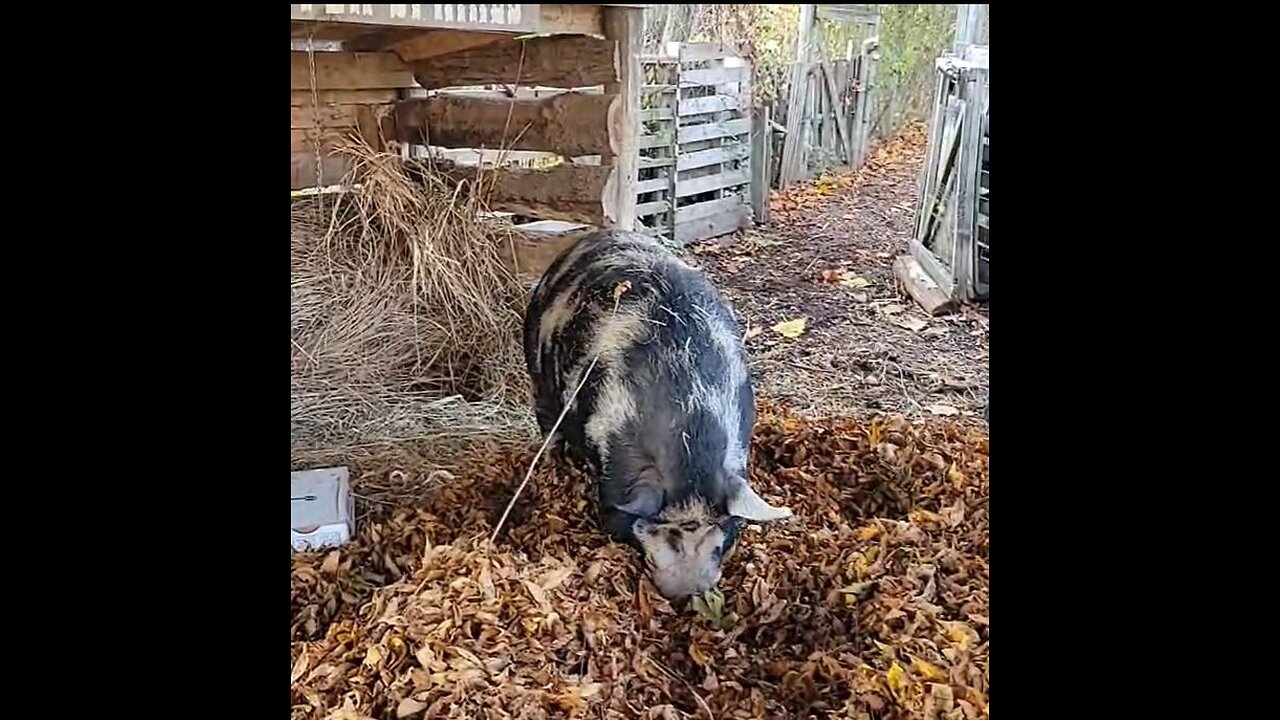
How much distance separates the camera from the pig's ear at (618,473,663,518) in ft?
9.33

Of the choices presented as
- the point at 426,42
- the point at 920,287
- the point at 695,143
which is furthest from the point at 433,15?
the point at 695,143

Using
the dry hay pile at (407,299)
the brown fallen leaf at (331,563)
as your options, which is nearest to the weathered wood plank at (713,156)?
the dry hay pile at (407,299)

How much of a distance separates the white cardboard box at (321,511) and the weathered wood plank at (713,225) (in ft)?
10.5

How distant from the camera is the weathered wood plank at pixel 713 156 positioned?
257 inches

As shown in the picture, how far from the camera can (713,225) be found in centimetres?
625

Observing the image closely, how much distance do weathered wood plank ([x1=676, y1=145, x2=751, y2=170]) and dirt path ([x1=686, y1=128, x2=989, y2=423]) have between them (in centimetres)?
48

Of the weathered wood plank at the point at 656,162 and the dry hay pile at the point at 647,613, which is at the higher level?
the weathered wood plank at the point at 656,162

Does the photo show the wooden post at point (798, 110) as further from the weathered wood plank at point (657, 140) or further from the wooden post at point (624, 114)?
the wooden post at point (624, 114)
